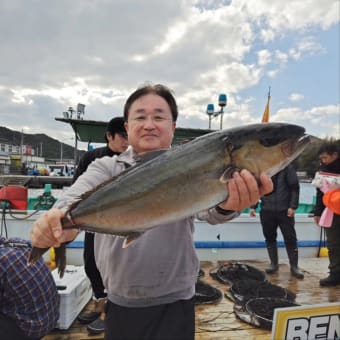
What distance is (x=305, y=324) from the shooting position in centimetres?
232

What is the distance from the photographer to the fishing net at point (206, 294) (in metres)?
5.12

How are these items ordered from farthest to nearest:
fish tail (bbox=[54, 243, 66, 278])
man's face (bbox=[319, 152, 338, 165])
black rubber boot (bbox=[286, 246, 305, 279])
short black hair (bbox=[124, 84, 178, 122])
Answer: black rubber boot (bbox=[286, 246, 305, 279]) < man's face (bbox=[319, 152, 338, 165]) < short black hair (bbox=[124, 84, 178, 122]) < fish tail (bbox=[54, 243, 66, 278])

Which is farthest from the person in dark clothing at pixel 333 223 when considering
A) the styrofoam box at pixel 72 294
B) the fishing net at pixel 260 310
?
the styrofoam box at pixel 72 294

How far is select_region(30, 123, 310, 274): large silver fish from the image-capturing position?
1647mm

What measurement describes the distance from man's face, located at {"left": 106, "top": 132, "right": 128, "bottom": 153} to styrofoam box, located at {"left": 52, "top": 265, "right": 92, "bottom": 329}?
6.88ft

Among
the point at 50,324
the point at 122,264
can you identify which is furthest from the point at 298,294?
the point at 122,264

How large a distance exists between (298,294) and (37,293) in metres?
4.86

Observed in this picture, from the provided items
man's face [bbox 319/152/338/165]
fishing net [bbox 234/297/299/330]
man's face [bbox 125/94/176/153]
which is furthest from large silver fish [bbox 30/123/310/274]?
man's face [bbox 319/152/338/165]

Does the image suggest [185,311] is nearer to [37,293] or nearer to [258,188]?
[258,188]

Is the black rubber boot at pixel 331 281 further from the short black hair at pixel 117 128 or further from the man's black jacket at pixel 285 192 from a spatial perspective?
the short black hair at pixel 117 128

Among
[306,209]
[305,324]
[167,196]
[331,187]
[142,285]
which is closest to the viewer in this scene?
[167,196]

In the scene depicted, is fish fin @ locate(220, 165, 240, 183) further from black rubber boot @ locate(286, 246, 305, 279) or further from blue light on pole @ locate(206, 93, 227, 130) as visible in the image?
blue light on pole @ locate(206, 93, 227, 130)

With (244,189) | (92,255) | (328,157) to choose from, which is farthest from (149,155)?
(328,157)

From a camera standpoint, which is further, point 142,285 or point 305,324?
point 305,324
